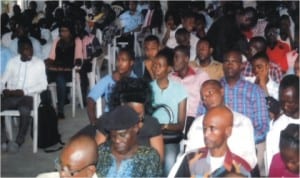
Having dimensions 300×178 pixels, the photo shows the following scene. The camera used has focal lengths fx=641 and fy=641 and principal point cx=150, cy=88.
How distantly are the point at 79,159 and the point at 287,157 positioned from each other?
3.88 ft

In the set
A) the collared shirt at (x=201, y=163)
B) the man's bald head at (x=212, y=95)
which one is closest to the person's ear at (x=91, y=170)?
the collared shirt at (x=201, y=163)

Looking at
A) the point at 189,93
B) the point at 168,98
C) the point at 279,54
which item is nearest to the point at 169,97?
the point at 168,98

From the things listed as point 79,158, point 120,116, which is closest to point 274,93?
point 120,116

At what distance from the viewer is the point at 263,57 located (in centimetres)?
497

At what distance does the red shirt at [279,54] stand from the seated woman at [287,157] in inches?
93.5

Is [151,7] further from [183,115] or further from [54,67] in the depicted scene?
[183,115]

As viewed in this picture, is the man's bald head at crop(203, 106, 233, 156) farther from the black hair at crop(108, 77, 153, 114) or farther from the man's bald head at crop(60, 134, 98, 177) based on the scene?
the man's bald head at crop(60, 134, 98, 177)

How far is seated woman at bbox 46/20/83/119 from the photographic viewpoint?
283 inches

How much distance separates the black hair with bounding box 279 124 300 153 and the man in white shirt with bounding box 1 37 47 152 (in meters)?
2.95

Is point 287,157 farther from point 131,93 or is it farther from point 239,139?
point 131,93

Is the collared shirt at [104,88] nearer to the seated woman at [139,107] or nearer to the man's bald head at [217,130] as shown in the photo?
the seated woman at [139,107]

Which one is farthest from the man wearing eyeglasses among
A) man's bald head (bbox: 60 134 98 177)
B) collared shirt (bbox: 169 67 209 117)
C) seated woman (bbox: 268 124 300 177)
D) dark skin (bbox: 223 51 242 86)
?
collared shirt (bbox: 169 67 209 117)

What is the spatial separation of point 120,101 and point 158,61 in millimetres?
744

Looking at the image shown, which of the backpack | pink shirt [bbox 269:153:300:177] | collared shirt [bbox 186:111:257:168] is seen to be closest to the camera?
pink shirt [bbox 269:153:300:177]
